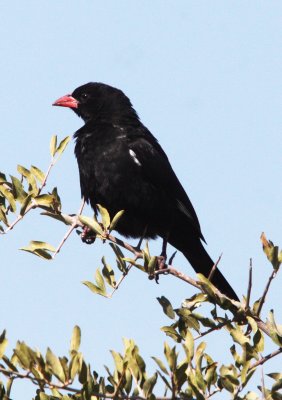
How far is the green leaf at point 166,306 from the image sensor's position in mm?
3785

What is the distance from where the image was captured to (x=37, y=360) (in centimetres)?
316

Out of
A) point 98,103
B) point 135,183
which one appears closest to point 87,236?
point 135,183

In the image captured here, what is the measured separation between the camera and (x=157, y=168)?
638 centimetres

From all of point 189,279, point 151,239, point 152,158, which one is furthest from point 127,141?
point 189,279

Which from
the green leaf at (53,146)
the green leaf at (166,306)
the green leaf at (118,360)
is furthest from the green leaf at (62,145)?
the green leaf at (118,360)

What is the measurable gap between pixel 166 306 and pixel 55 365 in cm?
79

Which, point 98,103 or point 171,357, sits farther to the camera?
point 98,103

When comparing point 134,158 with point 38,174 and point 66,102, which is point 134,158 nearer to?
point 66,102

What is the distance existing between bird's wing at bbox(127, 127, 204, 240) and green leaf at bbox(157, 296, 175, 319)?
243cm

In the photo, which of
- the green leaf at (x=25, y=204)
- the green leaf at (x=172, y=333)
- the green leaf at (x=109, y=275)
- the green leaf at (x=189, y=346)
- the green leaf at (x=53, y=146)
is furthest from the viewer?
the green leaf at (x=53, y=146)

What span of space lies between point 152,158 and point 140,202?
47cm

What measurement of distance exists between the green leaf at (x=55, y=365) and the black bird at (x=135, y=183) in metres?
2.69

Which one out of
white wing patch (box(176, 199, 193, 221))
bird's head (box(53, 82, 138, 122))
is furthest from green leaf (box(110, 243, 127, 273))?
bird's head (box(53, 82, 138, 122))

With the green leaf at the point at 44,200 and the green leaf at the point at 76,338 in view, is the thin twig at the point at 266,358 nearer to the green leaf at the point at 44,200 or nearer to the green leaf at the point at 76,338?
the green leaf at the point at 76,338
